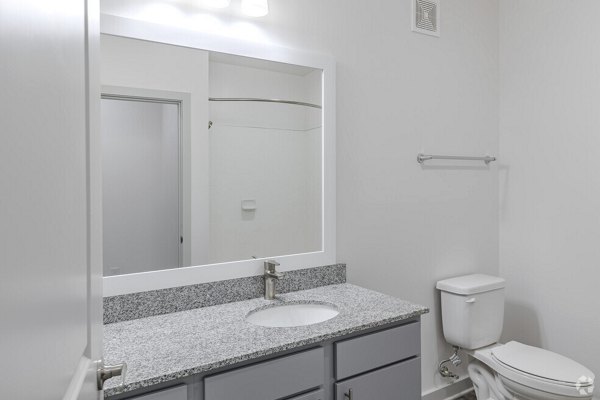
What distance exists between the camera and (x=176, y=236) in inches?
62.8

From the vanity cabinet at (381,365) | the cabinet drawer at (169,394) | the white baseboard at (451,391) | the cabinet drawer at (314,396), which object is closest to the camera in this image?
the cabinet drawer at (169,394)

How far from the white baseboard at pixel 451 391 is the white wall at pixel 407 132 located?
0.05 m

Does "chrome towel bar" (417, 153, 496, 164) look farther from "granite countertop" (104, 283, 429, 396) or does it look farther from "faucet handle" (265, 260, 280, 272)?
"faucet handle" (265, 260, 280, 272)

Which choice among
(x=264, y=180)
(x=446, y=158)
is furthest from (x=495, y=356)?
(x=264, y=180)

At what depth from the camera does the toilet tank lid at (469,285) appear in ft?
7.29

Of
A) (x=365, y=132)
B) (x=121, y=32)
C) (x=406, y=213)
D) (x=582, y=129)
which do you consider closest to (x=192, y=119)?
(x=121, y=32)

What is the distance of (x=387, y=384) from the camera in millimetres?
1508

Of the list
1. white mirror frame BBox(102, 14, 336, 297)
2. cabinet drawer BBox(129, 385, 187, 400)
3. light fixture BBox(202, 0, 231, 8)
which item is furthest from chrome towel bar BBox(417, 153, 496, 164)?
cabinet drawer BBox(129, 385, 187, 400)

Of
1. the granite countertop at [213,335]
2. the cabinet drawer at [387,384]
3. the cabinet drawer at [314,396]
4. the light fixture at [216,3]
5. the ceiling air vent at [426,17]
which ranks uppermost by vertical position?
the ceiling air vent at [426,17]

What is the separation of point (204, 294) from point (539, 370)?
1.54m

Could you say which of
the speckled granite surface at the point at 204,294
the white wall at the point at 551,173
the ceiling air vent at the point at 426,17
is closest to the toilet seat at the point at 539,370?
the white wall at the point at 551,173

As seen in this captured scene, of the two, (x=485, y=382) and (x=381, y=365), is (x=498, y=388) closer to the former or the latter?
(x=485, y=382)

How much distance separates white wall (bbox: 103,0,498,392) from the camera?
78.7 inches

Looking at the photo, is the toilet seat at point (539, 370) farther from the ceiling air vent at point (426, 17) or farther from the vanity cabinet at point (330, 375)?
the ceiling air vent at point (426, 17)
